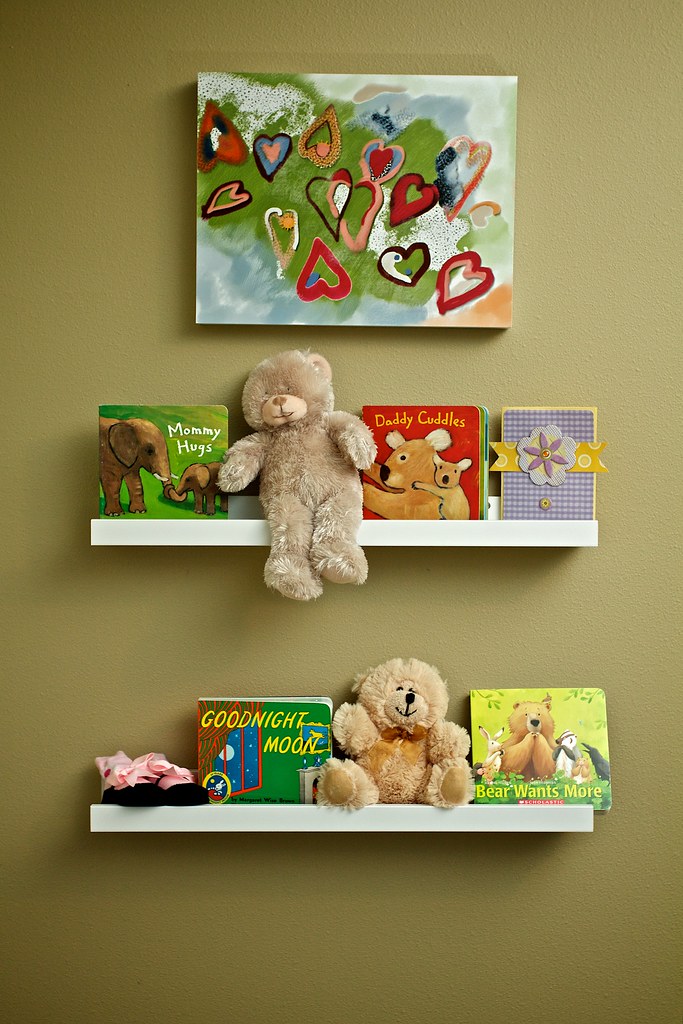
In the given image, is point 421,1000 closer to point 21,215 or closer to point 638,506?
point 638,506

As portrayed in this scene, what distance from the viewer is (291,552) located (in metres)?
1.31

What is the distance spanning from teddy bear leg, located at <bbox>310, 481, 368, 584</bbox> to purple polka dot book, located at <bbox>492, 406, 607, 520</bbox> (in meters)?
0.25

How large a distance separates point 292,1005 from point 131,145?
4.95 ft

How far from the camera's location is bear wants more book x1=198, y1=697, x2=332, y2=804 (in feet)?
4.42

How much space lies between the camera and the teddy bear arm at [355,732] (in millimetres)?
1363

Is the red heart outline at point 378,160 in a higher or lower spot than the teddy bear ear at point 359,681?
higher

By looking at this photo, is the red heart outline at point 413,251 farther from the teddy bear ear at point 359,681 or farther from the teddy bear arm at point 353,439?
the teddy bear ear at point 359,681

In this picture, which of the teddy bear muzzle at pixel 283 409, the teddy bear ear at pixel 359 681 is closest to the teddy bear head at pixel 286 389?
the teddy bear muzzle at pixel 283 409

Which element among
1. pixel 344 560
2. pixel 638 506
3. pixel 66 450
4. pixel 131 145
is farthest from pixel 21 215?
pixel 638 506

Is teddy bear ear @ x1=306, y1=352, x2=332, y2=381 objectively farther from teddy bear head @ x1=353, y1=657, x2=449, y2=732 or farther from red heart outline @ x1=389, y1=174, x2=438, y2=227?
teddy bear head @ x1=353, y1=657, x2=449, y2=732

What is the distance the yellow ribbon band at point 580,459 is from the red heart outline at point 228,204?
585 mm

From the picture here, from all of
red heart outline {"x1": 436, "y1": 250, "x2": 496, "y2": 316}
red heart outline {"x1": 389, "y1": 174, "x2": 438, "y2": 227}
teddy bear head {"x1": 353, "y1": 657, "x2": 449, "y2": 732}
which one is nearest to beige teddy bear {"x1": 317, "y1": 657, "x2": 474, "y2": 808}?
teddy bear head {"x1": 353, "y1": 657, "x2": 449, "y2": 732}

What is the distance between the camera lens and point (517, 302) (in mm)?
1433

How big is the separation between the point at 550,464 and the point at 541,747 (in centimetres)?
48
